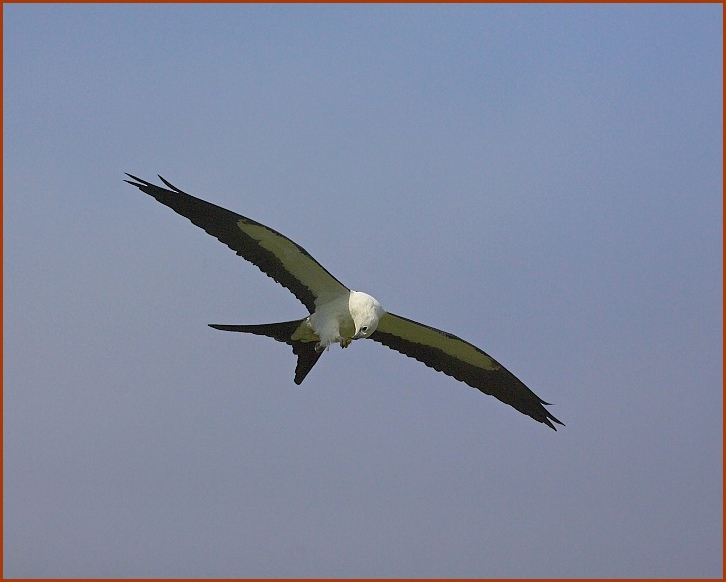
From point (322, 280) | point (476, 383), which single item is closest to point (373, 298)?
point (322, 280)

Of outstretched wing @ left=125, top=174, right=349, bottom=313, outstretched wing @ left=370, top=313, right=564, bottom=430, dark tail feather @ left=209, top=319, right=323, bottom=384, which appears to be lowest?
dark tail feather @ left=209, top=319, right=323, bottom=384

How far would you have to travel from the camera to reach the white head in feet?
40.6

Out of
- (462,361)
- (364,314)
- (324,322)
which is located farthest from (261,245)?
(462,361)

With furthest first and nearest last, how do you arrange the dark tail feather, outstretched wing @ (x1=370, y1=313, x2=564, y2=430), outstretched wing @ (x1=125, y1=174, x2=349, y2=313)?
outstretched wing @ (x1=370, y1=313, x2=564, y2=430) → the dark tail feather → outstretched wing @ (x1=125, y1=174, x2=349, y2=313)

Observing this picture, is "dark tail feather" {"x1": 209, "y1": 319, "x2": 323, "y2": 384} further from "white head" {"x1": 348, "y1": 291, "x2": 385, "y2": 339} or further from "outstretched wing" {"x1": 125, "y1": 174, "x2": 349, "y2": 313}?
"white head" {"x1": 348, "y1": 291, "x2": 385, "y2": 339}

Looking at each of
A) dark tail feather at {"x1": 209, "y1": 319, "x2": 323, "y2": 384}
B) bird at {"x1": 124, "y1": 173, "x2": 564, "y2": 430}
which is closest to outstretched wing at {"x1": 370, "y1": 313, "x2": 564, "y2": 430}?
bird at {"x1": 124, "y1": 173, "x2": 564, "y2": 430}

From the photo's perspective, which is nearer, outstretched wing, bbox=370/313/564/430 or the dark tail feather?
the dark tail feather

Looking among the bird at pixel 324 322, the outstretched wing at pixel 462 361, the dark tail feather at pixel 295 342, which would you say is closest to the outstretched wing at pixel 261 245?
the bird at pixel 324 322

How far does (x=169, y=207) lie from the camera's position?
12.2m

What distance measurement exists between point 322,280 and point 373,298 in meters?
0.64

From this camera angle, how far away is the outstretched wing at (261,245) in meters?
12.2

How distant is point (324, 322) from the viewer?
41.9 feet

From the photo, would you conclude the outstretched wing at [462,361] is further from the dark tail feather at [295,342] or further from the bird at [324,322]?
the dark tail feather at [295,342]

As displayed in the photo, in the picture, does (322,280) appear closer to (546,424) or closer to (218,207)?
(218,207)
